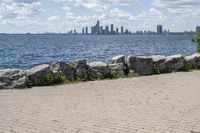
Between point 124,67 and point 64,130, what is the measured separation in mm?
9289

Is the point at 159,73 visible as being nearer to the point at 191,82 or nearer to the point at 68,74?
the point at 191,82

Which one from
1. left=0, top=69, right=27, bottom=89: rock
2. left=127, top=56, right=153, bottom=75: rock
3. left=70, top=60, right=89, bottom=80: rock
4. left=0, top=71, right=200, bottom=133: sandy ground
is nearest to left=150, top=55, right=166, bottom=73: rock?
left=127, top=56, right=153, bottom=75: rock

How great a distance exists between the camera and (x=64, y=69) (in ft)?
52.7

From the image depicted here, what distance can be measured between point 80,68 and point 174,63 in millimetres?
4969

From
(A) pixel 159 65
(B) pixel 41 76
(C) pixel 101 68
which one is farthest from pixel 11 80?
(A) pixel 159 65

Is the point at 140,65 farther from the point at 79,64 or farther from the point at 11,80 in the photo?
the point at 11,80

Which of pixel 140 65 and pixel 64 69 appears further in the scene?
pixel 140 65

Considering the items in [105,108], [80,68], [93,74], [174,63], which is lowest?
[105,108]

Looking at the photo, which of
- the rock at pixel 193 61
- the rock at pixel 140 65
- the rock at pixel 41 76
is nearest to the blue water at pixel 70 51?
the rock at pixel 193 61

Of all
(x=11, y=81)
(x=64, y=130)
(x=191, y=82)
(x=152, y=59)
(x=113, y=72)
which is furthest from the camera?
(x=152, y=59)

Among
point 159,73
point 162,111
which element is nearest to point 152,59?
point 159,73

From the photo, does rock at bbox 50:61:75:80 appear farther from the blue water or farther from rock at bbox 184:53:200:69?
the blue water

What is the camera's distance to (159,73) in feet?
60.7

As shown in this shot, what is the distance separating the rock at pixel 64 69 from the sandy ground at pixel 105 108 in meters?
0.99
